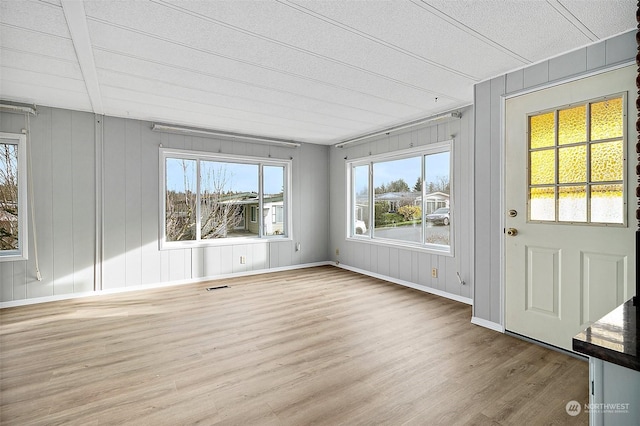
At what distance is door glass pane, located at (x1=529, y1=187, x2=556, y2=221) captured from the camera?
2684mm

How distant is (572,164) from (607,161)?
8.8 inches

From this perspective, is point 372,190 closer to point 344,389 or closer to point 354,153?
point 354,153

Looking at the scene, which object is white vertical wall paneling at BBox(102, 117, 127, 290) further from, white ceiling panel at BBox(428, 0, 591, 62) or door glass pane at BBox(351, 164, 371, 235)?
white ceiling panel at BBox(428, 0, 591, 62)

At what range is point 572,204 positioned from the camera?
2570 millimetres

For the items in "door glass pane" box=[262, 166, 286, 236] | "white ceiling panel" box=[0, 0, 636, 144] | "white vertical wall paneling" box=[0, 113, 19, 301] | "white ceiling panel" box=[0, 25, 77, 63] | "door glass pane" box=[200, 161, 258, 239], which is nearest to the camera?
"white ceiling panel" box=[0, 0, 636, 144]

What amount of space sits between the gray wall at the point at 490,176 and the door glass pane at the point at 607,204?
687 mm

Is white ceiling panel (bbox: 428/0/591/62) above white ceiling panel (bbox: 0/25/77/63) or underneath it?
underneath

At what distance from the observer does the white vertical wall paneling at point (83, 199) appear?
13.7 feet

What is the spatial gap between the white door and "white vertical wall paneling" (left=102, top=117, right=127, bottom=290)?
4.78 meters

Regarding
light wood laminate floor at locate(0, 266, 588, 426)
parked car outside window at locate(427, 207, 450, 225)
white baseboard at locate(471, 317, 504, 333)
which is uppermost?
parked car outside window at locate(427, 207, 450, 225)

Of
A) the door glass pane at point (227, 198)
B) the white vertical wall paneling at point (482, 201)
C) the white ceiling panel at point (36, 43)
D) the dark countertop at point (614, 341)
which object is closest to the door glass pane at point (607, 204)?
the white vertical wall paneling at point (482, 201)

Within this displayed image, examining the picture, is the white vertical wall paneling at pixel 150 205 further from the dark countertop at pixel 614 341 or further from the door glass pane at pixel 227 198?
the dark countertop at pixel 614 341

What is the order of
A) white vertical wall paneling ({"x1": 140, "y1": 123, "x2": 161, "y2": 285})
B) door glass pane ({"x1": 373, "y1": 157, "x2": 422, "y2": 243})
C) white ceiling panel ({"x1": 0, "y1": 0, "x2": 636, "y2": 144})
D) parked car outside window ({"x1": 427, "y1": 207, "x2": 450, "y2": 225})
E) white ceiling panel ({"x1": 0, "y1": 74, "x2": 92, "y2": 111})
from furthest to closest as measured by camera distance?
1. door glass pane ({"x1": 373, "y1": 157, "x2": 422, "y2": 243})
2. white vertical wall paneling ({"x1": 140, "y1": 123, "x2": 161, "y2": 285})
3. parked car outside window ({"x1": 427, "y1": 207, "x2": 450, "y2": 225})
4. white ceiling panel ({"x1": 0, "y1": 74, "x2": 92, "y2": 111})
5. white ceiling panel ({"x1": 0, "y1": 0, "x2": 636, "y2": 144})

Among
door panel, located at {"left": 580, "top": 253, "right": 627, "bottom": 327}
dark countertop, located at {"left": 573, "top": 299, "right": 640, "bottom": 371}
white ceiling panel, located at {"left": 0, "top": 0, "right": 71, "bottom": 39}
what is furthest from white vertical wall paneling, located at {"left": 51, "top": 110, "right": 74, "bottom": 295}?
door panel, located at {"left": 580, "top": 253, "right": 627, "bottom": 327}
